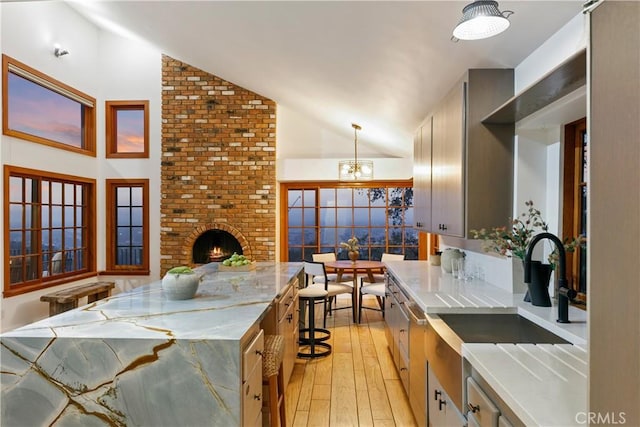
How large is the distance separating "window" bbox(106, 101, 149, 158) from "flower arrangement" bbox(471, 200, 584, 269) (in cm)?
565

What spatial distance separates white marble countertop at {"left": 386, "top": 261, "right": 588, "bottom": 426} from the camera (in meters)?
1.10

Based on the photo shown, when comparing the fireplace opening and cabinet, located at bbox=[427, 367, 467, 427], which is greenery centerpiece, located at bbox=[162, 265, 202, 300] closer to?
cabinet, located at bbox=[427, 367, 467, 427]

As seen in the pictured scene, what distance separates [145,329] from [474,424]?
1404mm

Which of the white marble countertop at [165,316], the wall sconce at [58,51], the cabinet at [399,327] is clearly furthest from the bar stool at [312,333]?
the wall sconce at [58,51]

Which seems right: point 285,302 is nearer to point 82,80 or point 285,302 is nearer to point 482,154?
point 482,154

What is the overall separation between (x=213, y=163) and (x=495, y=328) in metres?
5.30

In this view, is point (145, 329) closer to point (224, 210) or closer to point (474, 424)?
point (474, 424)

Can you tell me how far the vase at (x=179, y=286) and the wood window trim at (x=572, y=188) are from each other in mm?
2245

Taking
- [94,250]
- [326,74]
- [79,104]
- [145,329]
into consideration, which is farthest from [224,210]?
[145,329]

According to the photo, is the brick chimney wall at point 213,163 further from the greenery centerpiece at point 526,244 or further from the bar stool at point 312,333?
the greenery centerpiece at point 526,244

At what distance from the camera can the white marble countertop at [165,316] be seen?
1.76 metres

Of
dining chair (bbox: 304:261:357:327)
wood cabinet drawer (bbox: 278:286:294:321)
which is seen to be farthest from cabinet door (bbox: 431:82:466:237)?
dining chair (bbox: 304:261:357:327)

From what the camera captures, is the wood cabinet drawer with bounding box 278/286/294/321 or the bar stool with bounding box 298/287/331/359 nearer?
the wood cabinet drawer with bounding box 278/286/294/321

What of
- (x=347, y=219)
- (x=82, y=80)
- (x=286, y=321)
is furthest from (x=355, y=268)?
(x=82, y=80)
